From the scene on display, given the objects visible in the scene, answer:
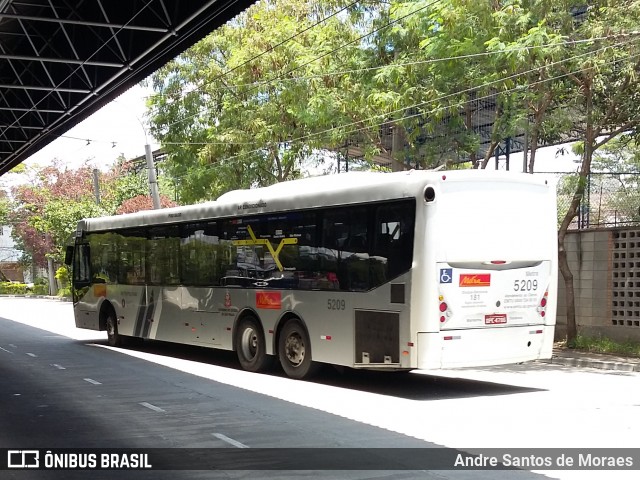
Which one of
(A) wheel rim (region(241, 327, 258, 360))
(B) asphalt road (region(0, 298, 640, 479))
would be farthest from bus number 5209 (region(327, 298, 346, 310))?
(A) wheel rim (region(241, 327, 258, 360))

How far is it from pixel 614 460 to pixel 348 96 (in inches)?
572

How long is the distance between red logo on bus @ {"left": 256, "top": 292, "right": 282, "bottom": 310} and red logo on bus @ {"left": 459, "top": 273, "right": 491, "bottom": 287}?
3861 mm

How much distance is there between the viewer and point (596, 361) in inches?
637

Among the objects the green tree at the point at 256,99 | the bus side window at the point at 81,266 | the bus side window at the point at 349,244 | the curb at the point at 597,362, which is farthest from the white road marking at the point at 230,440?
the bus side window at the point at 81,266

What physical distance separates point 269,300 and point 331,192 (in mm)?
2529

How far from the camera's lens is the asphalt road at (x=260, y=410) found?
8586 mm

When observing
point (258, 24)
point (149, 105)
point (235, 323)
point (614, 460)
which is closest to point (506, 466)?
point (614, 460)

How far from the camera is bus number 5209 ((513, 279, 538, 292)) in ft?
40.5

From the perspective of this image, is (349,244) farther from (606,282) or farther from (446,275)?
(606,282)

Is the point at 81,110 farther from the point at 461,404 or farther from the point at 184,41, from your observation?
the point at 461,404

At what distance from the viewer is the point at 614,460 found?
7.91 meters

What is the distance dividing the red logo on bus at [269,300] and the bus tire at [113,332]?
7.22 m

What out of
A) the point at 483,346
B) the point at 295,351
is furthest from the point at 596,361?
the point at 295,351

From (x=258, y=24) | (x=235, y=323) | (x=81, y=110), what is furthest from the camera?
(x=258, y=24)
